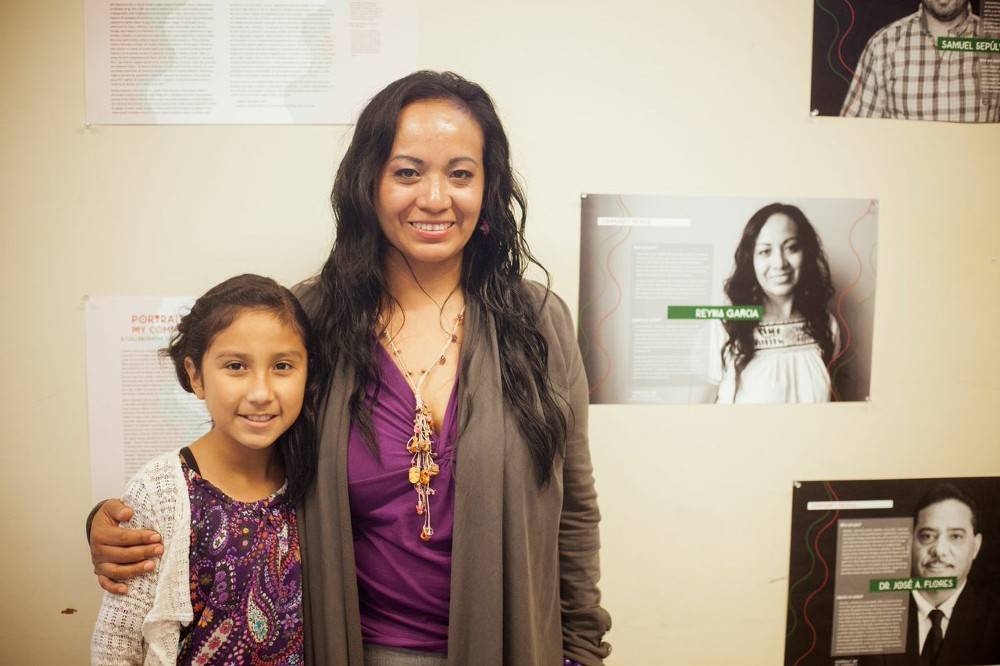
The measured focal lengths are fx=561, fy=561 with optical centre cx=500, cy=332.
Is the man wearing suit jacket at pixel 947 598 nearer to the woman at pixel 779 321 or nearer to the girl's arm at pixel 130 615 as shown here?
the woman at pixel 779 321

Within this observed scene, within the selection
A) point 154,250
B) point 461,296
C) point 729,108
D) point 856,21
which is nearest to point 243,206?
point 154,250

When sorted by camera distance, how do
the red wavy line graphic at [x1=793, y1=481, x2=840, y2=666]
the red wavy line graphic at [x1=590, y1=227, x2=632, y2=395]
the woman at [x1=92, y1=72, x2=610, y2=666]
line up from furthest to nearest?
the red wavy line graphic at [x1=793, y1=481, x2=840, y2=666]
the red wavy line graphic at [x1=590, y1=227, x2=632, y2=395]
the woman at [x1=92, y1=72, x2=610, y2=666]

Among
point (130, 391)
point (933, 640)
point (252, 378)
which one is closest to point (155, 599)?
point (252, 378)

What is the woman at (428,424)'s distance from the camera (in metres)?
0.99

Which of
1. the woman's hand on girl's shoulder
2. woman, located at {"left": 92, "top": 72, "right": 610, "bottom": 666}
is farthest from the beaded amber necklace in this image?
the woman's hand on girl's shoulder

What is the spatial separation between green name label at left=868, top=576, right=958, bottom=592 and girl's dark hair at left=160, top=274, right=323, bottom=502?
5.14 feet

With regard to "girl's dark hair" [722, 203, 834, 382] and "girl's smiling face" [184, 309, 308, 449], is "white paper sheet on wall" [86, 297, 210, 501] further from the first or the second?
"girl's dark hair" [722, 203, 834, 382]

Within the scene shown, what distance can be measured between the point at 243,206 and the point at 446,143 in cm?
64

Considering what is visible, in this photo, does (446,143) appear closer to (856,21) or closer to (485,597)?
(485,597)

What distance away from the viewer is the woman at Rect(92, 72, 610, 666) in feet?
3.25

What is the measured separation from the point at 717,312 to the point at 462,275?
0.72 metres

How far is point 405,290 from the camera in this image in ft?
3.73

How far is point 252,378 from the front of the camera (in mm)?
924

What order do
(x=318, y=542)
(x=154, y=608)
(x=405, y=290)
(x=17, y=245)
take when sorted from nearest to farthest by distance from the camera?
(x=154, y=608) < (x=318, y=542) < (x=405, y=290) < (x=17, y=245)
